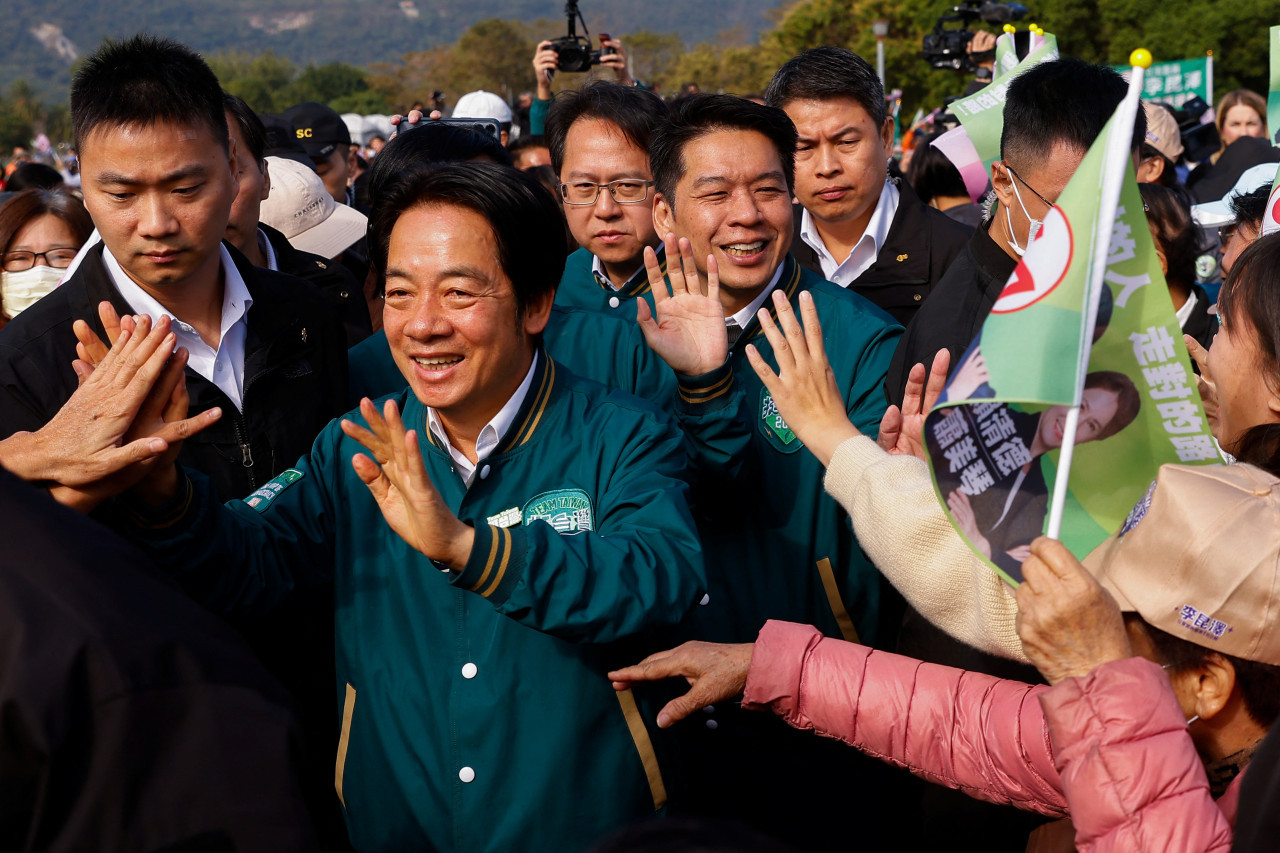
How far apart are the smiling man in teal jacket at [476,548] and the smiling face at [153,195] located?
0.59 metres

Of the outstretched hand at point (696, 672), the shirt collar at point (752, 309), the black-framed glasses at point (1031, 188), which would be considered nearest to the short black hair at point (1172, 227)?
the black-framed glasses at point (1031, 188)

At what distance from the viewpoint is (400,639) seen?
2176 millimetres

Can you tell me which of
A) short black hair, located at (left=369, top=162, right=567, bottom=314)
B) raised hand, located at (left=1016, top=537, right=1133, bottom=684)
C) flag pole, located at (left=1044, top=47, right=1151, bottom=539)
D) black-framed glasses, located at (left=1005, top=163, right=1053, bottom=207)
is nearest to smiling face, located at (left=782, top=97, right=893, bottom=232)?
black-framed glasses, located at (left=1005, top=163, right=1053, bottom=207)

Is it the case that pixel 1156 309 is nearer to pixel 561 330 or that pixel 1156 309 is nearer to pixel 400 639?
pixel 400 639

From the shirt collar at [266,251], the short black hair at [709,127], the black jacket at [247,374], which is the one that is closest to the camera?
the black jacket at [247,374]

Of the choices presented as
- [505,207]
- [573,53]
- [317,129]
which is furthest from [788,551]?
[573,53]

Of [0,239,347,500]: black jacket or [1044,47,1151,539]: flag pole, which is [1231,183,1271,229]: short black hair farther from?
[0,239,347,500]: black jacket

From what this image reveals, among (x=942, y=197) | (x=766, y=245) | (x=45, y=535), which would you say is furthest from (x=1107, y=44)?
(x=45, y=535)

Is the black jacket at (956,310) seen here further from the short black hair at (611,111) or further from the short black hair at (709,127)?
the short black hair at (611,111)

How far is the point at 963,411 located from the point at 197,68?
2.02 m

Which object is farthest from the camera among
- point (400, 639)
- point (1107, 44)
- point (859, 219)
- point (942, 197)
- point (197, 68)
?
point (1107, 44)

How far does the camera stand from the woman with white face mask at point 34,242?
378 centimetres

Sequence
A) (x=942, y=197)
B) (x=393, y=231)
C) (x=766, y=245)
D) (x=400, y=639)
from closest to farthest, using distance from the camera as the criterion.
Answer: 1. (x=400, y=639)
2. (x=393, y=231)
3. (x=766, y=245)
4. (x=942, y=197)

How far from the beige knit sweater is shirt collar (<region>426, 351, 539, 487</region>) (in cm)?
65
